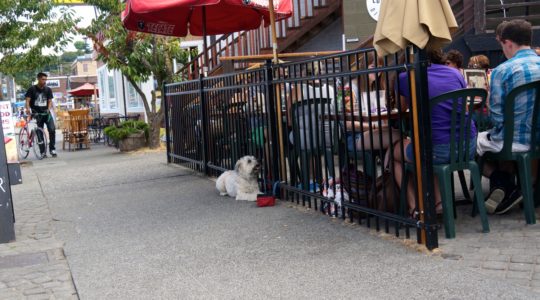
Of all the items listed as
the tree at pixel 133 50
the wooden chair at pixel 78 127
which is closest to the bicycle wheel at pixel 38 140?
the wooden chair at pixel 78 127

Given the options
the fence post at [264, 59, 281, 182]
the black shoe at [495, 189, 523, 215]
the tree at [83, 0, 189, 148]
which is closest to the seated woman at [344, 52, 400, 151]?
the black shoe at [495, 189, 523, 215]

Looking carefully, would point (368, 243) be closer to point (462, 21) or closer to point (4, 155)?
point (4, 155)

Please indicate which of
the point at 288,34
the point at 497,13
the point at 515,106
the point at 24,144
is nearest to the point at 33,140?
the point at 24,144

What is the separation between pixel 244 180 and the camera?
6832mm

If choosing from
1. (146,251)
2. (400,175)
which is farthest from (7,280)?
(400,175)

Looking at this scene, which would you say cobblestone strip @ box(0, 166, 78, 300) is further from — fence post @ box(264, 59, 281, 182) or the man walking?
the man walking

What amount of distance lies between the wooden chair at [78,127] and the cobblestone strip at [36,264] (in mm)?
9981

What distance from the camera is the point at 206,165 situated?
891cm

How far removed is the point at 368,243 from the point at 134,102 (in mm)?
18815

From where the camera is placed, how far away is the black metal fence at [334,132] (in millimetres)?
4551

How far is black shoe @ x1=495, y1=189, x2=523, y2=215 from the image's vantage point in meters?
5.14

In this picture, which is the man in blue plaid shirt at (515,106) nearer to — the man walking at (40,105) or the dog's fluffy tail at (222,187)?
the dog's fluffy tail at (222,187)

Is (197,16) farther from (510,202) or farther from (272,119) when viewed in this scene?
(510,202)

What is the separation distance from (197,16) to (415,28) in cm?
646
